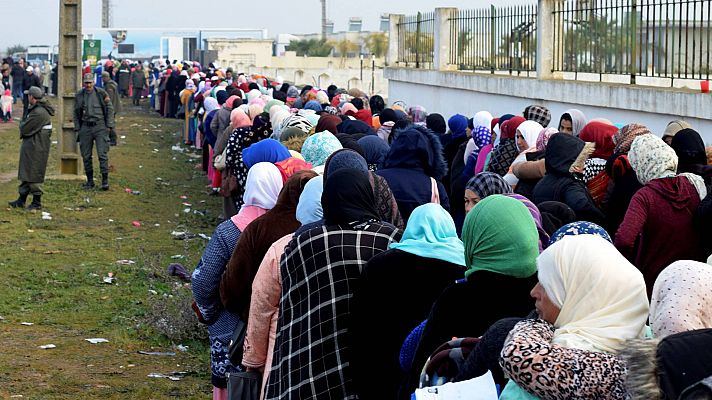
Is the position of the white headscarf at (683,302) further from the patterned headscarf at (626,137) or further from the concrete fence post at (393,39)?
the concrete fence post at (393,39)

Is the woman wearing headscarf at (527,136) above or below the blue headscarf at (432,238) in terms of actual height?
above

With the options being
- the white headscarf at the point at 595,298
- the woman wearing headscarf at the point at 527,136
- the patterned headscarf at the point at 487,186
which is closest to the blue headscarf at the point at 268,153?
the woman wearing headscarf at the point at 527,136

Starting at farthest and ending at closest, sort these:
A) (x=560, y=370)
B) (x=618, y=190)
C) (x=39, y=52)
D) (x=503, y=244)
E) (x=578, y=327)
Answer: (x=39, y=52), (x=618, y=190), (x=503, y=244), (x=578, y=327), (x=560, y=370)

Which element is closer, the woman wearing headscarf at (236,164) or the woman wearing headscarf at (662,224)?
the woman wearing headscarf at (662,224)

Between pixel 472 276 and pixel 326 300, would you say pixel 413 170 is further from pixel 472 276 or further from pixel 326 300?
pixel 472 276

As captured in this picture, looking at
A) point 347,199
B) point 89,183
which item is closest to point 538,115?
point 347,199

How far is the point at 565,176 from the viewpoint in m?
7.68

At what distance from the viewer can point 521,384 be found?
11.4 ft

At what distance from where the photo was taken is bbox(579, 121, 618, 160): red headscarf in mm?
8508

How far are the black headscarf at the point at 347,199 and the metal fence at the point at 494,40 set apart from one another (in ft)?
41.6

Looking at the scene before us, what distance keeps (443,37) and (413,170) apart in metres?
14.9

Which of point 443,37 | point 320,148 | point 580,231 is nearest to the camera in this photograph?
point 580,231

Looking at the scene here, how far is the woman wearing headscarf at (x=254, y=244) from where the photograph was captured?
6125 millimetres

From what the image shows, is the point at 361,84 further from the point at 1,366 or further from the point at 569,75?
the point at 1,366
